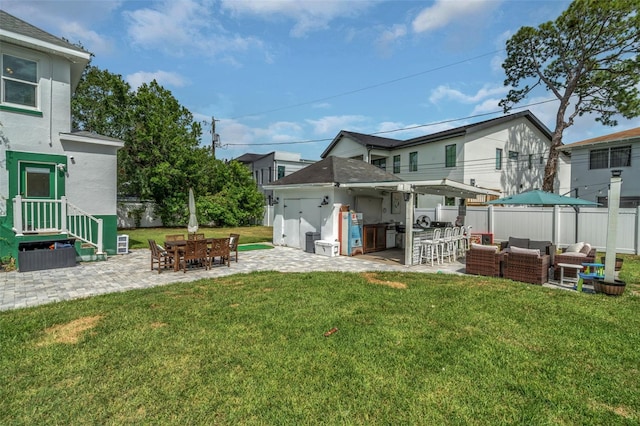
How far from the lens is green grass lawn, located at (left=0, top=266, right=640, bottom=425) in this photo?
8.93 feet

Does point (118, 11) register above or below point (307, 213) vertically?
above

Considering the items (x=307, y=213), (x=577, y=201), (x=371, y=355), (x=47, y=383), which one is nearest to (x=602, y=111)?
(x=577, y=201)

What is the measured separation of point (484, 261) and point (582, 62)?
17.2 metres

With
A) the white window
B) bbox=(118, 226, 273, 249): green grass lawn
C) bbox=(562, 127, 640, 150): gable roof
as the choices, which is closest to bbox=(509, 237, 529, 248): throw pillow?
bbox=(118, 226, 273, 249): green grass lawn

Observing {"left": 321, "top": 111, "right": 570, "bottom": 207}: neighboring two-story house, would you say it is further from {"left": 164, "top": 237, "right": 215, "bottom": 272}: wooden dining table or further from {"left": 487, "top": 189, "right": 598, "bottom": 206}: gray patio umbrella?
{"left": 164, "top": 237, "right": 215, "bottom": 272}: wooden dining table

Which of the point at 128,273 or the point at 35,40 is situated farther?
the point at 35,40

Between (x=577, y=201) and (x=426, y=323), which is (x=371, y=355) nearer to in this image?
(x=426, y=323)

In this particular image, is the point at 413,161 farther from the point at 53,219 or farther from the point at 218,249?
the point at 53,219

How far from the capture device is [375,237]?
13.0 m

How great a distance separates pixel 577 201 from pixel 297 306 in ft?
32.0

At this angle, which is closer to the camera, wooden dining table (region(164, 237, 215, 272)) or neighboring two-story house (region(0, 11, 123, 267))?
wooden dining table (region(164, 237, 215, 272))

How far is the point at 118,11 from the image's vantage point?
10328mm

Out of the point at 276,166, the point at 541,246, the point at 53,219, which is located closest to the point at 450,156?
the point at 541,246

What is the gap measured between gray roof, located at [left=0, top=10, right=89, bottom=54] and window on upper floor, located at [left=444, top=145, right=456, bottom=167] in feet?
63.9
